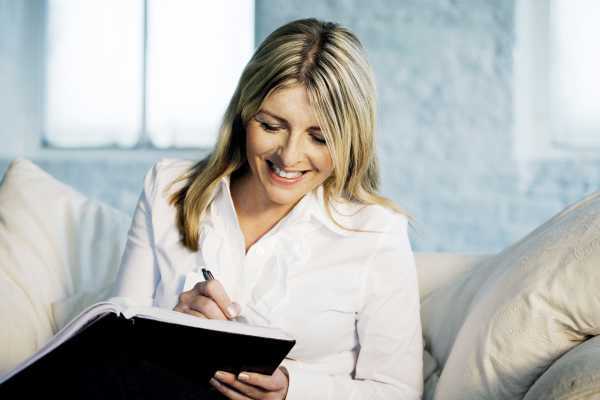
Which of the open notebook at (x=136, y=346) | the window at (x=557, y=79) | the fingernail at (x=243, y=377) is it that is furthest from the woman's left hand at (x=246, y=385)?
the window at (x=557, y=79)

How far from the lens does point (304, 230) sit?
1.55 m

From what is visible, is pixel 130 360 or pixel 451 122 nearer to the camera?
pixel 130 360

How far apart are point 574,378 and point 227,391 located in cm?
53

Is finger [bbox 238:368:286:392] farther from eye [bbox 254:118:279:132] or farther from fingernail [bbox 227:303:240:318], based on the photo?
eye [bbox 254:118:279:132]

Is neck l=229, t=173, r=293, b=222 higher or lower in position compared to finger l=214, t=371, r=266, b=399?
higher

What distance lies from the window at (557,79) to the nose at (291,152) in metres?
2.67

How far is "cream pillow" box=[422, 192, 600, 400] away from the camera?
1.17 metres

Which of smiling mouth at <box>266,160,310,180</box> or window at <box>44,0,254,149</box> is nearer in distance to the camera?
smiling mouth at <box>266,160,310,180</box>

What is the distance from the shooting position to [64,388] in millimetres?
987

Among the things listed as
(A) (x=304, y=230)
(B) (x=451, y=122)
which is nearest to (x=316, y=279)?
(A) (x=304, y=230)

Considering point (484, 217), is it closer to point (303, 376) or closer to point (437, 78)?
point (437, 78)

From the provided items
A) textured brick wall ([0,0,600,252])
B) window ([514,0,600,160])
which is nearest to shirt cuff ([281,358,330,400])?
textured brick wall ([0,0,600,252])

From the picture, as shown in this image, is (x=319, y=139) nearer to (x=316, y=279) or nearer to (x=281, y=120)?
(x=281, y=120)

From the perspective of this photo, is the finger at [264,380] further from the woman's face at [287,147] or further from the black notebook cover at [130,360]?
the woman's face at [287,147]
